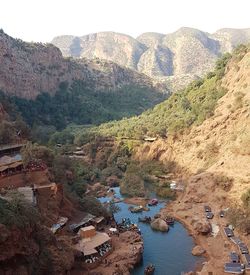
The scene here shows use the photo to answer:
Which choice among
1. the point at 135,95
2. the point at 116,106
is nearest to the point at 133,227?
the point at 116,106

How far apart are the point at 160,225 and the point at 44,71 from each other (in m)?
85.4

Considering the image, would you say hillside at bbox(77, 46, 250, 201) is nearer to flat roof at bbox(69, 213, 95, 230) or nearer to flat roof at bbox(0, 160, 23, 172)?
flat roof at bbox(69, 213, 95, 230)

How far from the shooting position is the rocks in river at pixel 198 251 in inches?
1765

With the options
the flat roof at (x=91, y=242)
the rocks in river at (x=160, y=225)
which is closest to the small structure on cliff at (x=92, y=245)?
the flat roof at (x=91, y=242)

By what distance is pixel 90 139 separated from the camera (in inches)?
3676

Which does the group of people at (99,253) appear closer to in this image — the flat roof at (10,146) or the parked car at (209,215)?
the parked car at (209,215)

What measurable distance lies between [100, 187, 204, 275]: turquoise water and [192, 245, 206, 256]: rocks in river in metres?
0.44

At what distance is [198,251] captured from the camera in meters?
45.1

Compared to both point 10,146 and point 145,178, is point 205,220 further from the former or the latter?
point 10,146

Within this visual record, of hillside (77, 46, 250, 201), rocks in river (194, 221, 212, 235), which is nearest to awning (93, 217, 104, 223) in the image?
rocks in river (194, 221, 212, 235)

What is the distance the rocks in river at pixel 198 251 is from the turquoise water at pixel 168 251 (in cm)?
44

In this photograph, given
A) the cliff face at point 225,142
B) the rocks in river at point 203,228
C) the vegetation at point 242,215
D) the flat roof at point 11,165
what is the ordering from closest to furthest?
1. the flat roof at point 11,165
2. the vegetation at point 242,215
3. the rocks in river at point 203,228
4. the cliff face at point 225,142

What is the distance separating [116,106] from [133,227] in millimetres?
93531

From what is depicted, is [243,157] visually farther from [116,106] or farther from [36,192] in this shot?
[116,106]
